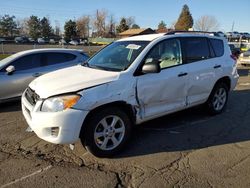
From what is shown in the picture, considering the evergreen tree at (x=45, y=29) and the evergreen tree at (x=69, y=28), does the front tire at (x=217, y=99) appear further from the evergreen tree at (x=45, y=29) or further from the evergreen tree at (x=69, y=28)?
the evergreen tree at (x=45, y=29)

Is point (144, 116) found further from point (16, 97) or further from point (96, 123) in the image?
point (16, 97)

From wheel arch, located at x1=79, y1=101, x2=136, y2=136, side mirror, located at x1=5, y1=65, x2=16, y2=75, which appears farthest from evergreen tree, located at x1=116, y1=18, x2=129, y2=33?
wheel arch, located at x1=79, y1=101, x2=136, y2=136

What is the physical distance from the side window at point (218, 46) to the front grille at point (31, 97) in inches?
153

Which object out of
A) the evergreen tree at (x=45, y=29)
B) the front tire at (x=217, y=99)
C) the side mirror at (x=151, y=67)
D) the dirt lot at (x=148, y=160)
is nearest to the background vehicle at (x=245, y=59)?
the front tire at (x=217, y=99)

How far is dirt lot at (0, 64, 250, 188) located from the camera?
3682 mm

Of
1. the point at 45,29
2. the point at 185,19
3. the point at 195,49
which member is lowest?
the point at 195,49

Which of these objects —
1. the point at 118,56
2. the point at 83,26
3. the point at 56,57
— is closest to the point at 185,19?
the point at 83,26

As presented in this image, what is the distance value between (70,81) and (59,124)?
70 centimetres

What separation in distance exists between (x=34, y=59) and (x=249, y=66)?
15.1 meters

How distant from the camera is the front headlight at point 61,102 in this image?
3.89 m

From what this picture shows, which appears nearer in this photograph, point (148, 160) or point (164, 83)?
point (148, 160)

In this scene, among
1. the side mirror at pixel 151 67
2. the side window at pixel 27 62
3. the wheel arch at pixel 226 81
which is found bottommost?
the wheel arch at pixel 226 81

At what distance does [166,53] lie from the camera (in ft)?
17.0

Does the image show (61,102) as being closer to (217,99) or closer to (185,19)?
(217,99)
